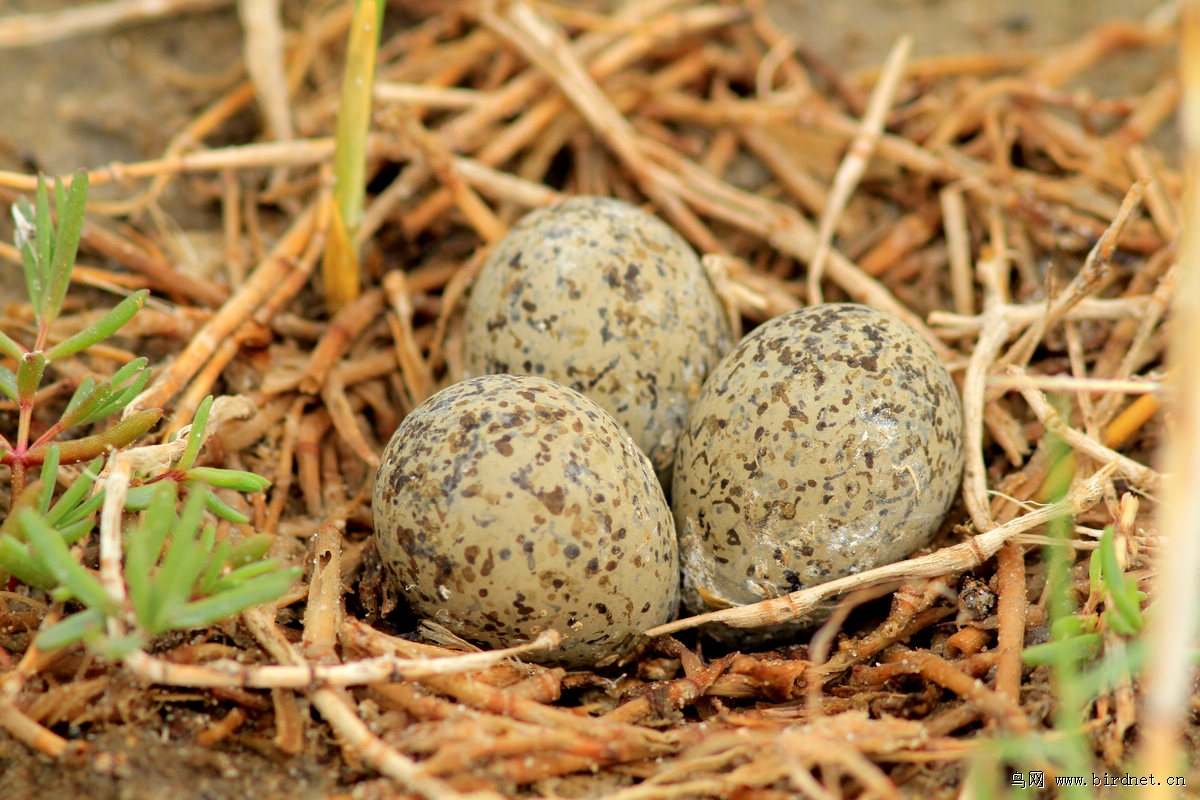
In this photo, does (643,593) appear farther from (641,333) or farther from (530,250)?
(530,250)

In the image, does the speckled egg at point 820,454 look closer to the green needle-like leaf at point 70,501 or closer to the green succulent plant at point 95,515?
the green succulent plant at point 95,515

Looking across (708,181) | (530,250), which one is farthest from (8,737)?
(708,181)

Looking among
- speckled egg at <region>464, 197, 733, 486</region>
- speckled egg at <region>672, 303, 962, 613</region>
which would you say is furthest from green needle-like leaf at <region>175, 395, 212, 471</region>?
speckled egg at <region>672, 303, 962, 613</region>

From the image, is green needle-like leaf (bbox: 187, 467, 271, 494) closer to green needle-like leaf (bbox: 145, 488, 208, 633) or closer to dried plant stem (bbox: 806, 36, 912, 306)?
green needle-like leaf (bbox: 145, 488, 208, 633)

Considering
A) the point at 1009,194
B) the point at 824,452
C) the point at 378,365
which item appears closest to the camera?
the point at 824,452

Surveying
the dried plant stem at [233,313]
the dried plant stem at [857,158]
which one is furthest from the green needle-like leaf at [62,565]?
the dried plant stem at [857,158]
